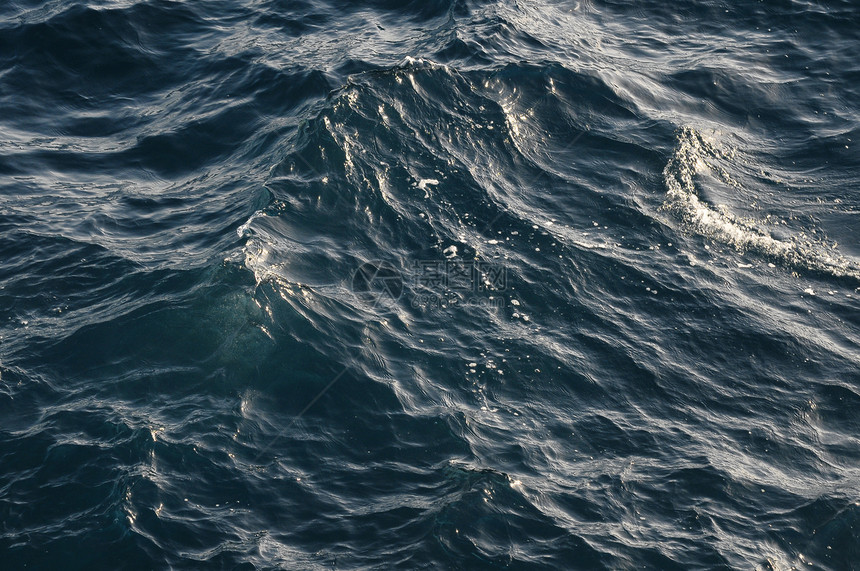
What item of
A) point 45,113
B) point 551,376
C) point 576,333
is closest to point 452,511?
point 551,376

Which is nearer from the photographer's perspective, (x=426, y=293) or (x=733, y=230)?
(x=426, y=293)

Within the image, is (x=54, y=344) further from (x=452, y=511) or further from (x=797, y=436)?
(x=797, y=436)

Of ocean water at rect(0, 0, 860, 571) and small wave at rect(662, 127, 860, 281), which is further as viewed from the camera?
small wave at rect(662, 127, 860, 281)

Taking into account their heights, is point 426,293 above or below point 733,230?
below

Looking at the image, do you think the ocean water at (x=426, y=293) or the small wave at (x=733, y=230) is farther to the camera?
the small wave at (x=733, y=230)
